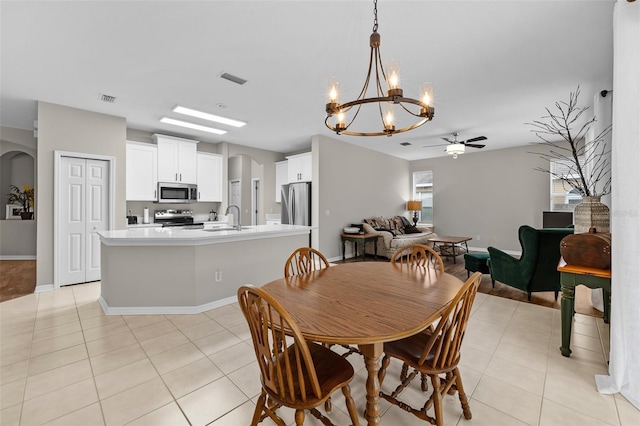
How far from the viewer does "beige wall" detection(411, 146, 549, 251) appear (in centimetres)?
668

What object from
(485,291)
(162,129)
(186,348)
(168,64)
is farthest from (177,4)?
(485,291)

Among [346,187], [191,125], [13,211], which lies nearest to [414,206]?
[346,187]

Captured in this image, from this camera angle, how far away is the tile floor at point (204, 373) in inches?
64.4

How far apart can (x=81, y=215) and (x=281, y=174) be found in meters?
4.06

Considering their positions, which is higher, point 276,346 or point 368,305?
point 368,305

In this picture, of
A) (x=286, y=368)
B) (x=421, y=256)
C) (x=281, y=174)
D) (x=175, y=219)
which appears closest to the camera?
(x=286, y=368)

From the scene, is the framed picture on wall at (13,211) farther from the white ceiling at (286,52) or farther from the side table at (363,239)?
the side table at (363,239)

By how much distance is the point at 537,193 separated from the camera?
21.7ft

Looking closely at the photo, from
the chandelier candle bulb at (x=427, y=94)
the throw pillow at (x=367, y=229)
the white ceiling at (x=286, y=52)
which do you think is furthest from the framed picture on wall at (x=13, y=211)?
the chandelier candle bulb at (x=427, y=94)

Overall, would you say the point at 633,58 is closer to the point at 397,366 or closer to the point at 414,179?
the point at 397,366

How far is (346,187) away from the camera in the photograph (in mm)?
6516

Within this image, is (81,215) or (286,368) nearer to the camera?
(286,368)

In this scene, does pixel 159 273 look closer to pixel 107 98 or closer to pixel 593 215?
pixel 107 98

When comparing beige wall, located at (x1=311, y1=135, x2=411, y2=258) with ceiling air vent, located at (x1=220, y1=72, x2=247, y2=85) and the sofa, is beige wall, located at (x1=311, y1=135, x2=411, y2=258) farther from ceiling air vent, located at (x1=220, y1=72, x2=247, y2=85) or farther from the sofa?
ceiling air vent, located at (x1=220, y1=72, x2=247, y2=85)
